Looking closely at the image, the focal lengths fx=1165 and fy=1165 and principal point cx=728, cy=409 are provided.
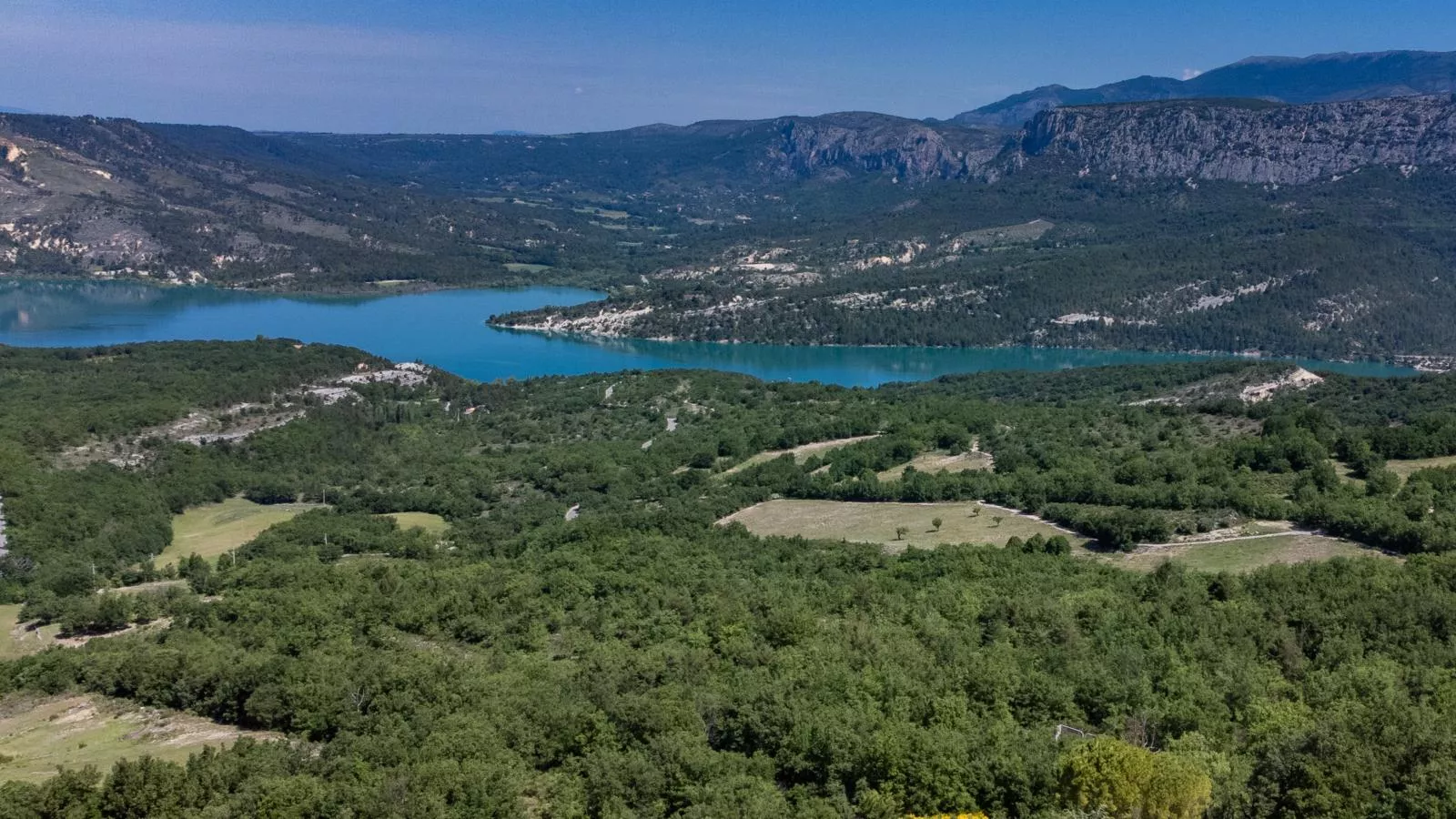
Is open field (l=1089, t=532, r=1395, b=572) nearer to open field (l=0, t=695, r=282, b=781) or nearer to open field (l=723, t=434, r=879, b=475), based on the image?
open field (l=723, t=434, r=879, b=475)

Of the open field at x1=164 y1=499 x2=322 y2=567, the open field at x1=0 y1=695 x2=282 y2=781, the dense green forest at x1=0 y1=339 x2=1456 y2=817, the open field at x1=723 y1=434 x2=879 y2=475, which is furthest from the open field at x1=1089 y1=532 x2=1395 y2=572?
the open field at x1=164 y1=499 x2=322 y2=567

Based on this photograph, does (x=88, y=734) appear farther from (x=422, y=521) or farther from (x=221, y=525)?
(x=221, y=525)

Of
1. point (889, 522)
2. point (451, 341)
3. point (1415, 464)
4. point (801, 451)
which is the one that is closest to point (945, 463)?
point (801, 451)

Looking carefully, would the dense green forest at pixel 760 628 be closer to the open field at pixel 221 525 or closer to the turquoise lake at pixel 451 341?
the open field at pixel 221 525

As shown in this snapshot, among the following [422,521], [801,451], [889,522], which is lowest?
[422,521]

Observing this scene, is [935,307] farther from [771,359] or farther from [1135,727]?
[1135,727]

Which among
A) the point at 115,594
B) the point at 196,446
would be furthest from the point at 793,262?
the point at 115,594
